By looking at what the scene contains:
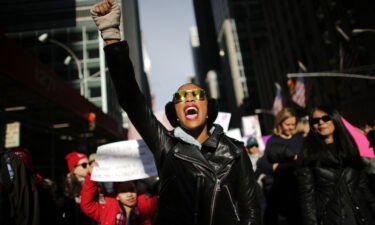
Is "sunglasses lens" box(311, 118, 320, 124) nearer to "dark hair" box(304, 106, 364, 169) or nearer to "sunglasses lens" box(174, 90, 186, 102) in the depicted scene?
"dark hair" box(304, 106, 364, 169)

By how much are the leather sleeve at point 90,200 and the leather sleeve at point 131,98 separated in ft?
5.94

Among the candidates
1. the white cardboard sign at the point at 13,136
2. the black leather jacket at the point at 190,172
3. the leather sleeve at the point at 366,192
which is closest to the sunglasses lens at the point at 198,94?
the black leather jacket at the point at 190,172

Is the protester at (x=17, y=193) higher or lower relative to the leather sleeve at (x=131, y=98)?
lower

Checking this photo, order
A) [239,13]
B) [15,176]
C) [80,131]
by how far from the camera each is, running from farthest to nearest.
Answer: [239,13], [80,131], [15,176]

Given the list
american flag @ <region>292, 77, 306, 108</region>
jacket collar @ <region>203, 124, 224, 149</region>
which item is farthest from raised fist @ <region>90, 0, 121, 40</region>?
american flag @ <region>292, 77, 306, 108</region>

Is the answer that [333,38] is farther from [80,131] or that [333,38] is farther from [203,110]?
[203,110]

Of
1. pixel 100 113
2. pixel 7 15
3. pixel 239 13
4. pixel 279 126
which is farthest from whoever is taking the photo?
pixel 239 13

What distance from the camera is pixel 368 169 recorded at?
3.23 m

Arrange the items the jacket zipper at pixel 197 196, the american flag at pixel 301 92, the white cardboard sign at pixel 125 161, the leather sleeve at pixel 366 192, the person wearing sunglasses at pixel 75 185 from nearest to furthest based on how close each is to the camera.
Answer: the jacket zipper at pixel 197 196, the leather sleeve at pixel 366 192, the white cardboard sign at pixel 125 161, the person wearing sunglasses at pixel 75 185, the american flag at pixel 301 92

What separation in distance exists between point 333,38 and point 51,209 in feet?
107

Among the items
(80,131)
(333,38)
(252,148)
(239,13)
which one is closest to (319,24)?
(333,38)

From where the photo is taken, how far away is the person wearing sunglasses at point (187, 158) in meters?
1.81

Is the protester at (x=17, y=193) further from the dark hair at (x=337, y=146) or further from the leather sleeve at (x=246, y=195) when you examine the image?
the dark hair at (x=337, y=146)

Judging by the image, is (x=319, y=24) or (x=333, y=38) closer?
(x=333, y=38)
